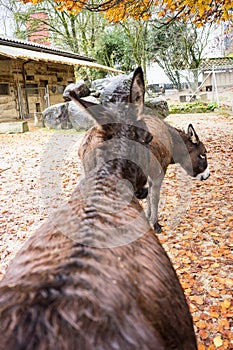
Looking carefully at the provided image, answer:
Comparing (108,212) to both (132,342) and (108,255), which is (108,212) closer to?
(108,255)

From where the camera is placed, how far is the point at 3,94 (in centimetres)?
1666

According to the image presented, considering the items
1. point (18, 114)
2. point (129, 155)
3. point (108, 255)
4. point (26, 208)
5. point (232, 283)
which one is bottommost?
point (232, 283)

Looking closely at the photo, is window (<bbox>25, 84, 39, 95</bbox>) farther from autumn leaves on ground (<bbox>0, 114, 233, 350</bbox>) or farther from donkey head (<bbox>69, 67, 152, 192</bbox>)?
donkey head (<bbox>69, 67, 152, 192</bbox>)

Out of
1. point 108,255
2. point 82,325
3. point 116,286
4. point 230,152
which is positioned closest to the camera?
point 82,325

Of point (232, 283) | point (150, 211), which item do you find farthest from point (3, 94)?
point (232, 283)

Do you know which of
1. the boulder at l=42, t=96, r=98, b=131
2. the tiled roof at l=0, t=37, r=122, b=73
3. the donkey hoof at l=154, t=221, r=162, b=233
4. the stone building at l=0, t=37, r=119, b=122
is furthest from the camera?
the stone building at l=0, t=37, r=119, b=122

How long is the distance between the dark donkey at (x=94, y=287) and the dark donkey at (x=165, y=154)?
7.15 ft

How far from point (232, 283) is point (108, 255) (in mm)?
A: 2682

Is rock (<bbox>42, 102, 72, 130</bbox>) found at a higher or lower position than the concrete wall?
lower

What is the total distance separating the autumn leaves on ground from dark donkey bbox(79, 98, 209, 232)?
1.66ft

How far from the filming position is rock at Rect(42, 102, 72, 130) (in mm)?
14469

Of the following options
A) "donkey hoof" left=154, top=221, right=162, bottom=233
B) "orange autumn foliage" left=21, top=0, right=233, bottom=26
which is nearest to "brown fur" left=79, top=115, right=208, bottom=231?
"donkey hoof" left=154, top=221, right=162, bottom=233

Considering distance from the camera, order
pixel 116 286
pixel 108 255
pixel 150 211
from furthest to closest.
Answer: pixel 150 211, pixel 108 255, pixel 116 286

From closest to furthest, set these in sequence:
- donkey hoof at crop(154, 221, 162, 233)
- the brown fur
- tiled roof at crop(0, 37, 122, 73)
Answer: the brown fur → donkey hoof at crop(154, 221, 162, 233) → tiled roof at crop(0, 37, 122, 73)
